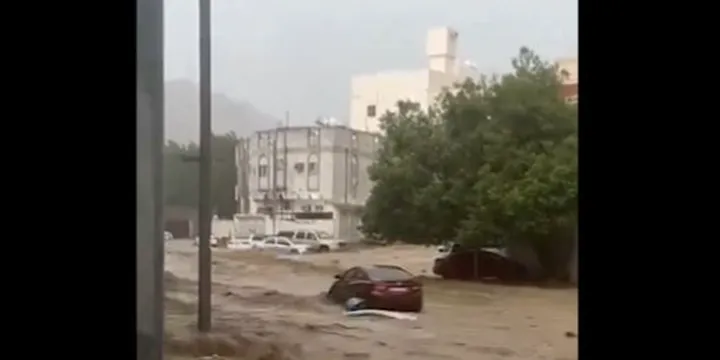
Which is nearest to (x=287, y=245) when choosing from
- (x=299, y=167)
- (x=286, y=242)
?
(x=286, y=242)

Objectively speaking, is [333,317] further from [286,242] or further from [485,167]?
[485,167]

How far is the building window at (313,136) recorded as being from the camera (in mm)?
1153

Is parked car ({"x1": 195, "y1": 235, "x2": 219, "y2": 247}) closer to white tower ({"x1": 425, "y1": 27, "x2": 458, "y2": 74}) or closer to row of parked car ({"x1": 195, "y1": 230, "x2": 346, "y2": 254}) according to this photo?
row of parked car ({"x1": 195, "y1": 230, "x2": 346, "y2": 254})

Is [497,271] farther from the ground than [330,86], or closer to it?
closer to it

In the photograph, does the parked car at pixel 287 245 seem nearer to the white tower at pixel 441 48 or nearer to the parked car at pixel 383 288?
the parked car at pixel 383 288

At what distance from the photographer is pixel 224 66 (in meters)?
1.17

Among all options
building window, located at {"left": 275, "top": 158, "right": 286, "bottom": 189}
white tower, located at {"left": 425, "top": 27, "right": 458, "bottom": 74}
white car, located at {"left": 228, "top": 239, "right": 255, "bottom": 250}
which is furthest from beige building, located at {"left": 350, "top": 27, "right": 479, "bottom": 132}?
white car, located at {"left": 228, "top": 239, "right": 255, "bottom": 250}

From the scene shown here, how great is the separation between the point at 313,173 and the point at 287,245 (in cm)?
10

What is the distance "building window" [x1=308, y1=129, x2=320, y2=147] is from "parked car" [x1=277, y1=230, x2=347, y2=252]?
0.38 ft

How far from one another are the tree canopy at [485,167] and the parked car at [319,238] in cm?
4
